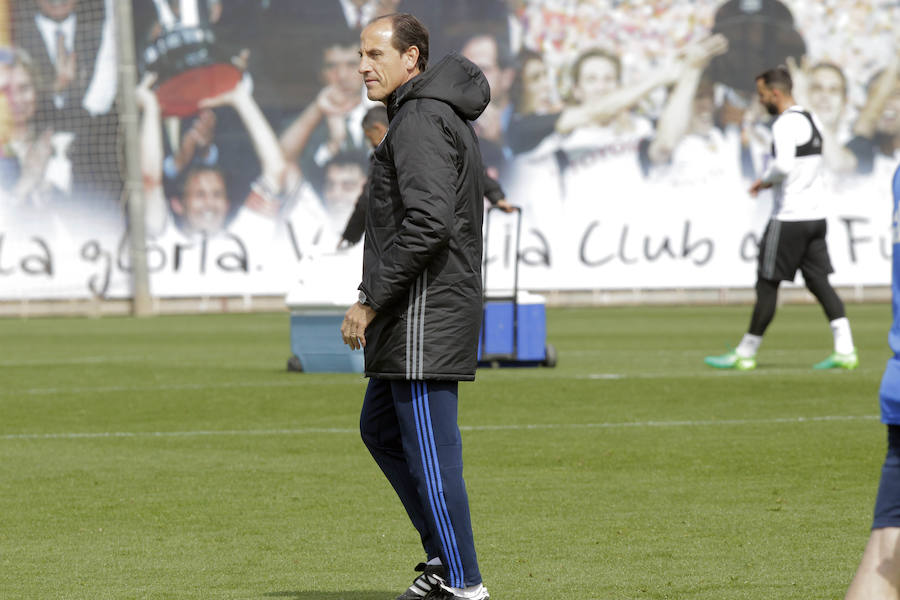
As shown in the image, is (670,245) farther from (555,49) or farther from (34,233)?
(34,233)

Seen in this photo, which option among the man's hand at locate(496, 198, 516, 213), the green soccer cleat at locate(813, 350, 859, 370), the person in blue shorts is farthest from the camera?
the green soccer cleat at locate(813, 350, 859, 370)

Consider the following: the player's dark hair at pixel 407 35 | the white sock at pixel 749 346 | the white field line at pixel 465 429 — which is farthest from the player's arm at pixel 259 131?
the player's dark hair at pixel 407 35

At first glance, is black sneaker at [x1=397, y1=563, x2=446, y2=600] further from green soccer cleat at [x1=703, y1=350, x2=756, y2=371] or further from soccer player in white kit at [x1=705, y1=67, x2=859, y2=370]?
green soccer cleat at [x1=703, y1=350, x2=756, y2=371]

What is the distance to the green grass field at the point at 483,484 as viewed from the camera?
5812 millimetres

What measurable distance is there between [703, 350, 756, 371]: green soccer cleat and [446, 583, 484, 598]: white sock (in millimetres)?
9331

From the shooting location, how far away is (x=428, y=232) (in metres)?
4.86

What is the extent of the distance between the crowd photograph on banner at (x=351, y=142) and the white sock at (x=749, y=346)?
17.4m

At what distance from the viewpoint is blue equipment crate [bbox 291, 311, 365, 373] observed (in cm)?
1400

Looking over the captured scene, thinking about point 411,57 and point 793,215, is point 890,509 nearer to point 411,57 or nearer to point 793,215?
point 411,57

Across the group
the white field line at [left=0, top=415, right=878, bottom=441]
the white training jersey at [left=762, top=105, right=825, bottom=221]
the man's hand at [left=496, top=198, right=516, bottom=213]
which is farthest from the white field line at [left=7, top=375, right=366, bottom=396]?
the white training jersey at [left=762, top=105, right=825, bottom=221]

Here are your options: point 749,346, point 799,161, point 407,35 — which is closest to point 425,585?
point 407,35

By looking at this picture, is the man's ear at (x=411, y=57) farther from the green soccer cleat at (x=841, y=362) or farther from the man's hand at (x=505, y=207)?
the green soccer cleat at (x=841, y=362)

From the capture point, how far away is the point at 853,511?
704 cm

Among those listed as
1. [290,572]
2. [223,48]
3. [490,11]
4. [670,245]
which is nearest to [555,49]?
[490,11]
